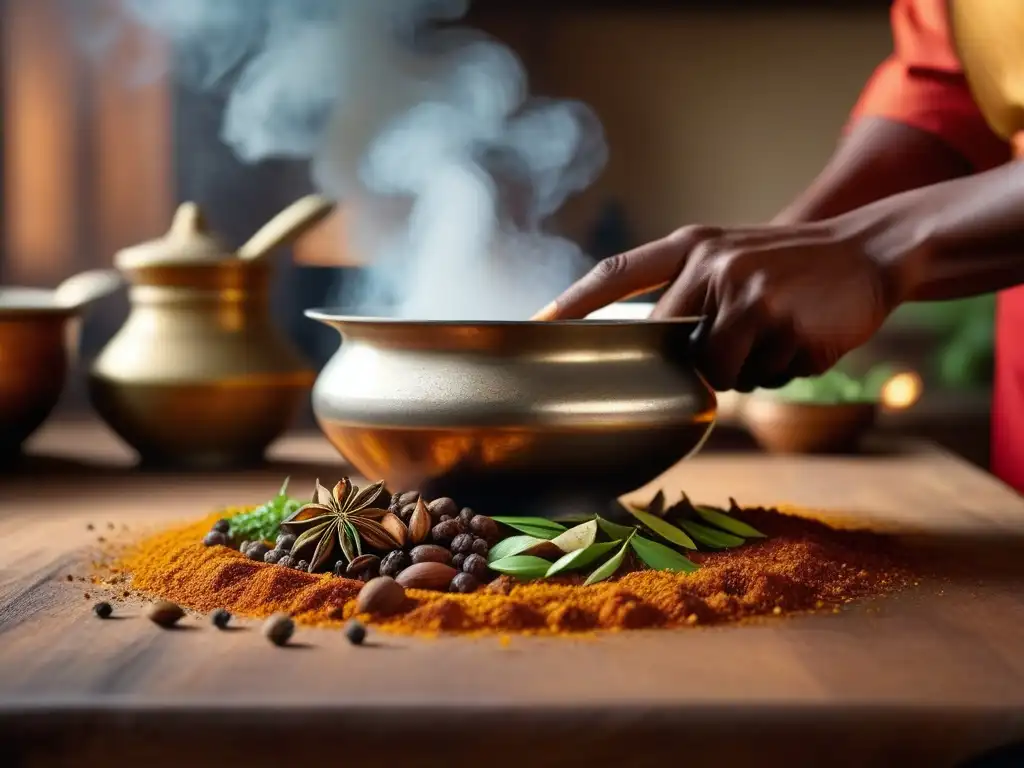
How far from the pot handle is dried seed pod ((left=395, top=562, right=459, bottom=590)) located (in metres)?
1.10

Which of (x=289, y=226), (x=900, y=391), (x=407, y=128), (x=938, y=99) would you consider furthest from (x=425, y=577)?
(x=900, y=391)

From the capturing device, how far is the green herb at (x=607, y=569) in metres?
0.91

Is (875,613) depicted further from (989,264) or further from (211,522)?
(211,522)

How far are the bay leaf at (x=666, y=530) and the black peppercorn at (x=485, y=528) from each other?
146mm

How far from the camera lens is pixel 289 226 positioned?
5.69 ft

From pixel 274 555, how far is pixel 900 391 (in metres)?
1.60

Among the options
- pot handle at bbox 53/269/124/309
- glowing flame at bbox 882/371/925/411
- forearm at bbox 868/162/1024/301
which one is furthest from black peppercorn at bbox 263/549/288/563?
glowing flame at bbox 882/371/925/411

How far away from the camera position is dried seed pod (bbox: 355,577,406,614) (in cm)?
82

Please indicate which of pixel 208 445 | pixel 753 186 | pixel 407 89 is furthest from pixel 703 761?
pixel 753 186

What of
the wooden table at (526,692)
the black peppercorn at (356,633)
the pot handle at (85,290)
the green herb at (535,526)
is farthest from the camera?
the pot handle at (85,290)

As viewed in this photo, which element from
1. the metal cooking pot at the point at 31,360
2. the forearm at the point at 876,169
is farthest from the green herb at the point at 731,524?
the metal cooking pot at the point at 31,360

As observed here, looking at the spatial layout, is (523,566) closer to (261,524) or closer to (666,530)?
(666,530)

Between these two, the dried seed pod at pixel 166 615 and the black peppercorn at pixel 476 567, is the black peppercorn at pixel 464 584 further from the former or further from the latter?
the dried seed pod at pixel 166 615

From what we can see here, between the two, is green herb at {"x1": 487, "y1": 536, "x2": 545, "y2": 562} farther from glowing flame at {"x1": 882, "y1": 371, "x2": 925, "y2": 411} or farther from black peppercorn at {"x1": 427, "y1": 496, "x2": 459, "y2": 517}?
glowing flame at {"x1": 882, "y1": 371, "x2": 925, "y2": 411}
